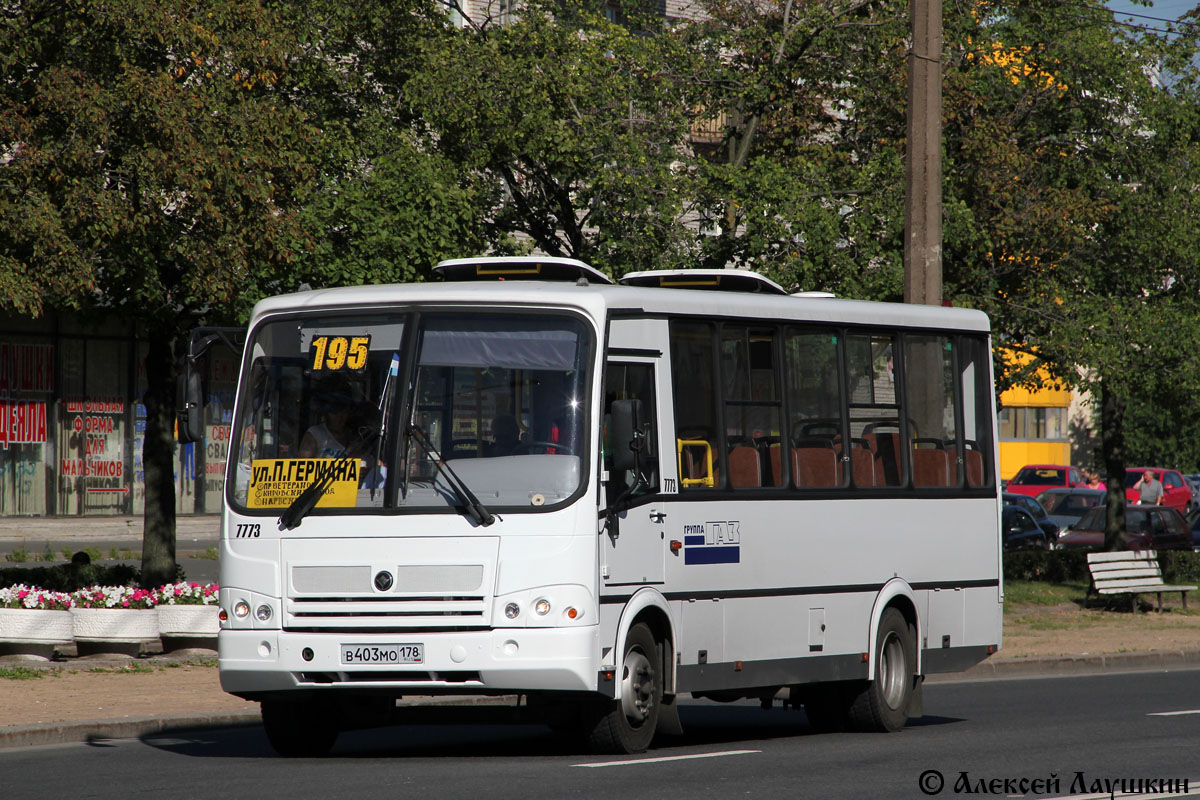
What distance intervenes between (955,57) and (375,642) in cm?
1833

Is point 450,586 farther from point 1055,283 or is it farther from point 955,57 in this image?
point 1055,283

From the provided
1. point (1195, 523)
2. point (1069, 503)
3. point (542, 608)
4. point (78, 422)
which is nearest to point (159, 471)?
point (542, 608)

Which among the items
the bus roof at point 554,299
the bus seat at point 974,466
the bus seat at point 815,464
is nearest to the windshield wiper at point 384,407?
the bus roof at point 554,299

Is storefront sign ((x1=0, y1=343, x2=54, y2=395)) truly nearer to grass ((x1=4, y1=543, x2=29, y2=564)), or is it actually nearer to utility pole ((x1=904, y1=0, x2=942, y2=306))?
grass ((x1=4, y1=543, x2=29, y2=564))

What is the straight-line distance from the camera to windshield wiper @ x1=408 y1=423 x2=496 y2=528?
10602 millimetres

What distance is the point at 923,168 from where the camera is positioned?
58.3 feet

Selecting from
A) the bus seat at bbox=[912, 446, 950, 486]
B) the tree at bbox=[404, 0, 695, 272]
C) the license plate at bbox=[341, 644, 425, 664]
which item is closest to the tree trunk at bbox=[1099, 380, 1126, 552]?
the tree at bbox=[404, 0, 695, 272]

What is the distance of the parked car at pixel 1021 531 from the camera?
41906 millimetres

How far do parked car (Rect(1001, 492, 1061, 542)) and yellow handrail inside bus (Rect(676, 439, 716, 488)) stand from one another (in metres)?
32.3

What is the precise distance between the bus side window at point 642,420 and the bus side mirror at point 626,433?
14 cm

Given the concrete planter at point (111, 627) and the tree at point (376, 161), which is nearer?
the concrete planter at point (111, 627)

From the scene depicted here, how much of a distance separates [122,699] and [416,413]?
15.9ft

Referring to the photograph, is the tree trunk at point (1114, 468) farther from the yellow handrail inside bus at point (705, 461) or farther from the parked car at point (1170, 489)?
the yellow handrail inside bus at point (705, 461)

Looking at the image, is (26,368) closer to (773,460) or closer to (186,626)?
(186,626)
